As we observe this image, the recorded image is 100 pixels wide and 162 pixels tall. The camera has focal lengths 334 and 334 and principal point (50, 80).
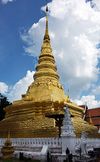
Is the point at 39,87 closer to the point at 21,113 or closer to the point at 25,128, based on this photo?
the point at 21,113

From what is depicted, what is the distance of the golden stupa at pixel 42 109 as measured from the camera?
23203mm

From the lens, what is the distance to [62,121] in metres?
21.2

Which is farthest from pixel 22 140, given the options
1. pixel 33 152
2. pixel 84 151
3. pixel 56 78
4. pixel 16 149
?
pixel 56 78


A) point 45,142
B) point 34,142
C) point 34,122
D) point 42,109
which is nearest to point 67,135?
point 45,142

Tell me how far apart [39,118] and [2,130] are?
3.43 meters

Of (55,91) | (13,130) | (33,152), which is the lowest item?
(33,152)

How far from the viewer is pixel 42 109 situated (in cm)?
2494

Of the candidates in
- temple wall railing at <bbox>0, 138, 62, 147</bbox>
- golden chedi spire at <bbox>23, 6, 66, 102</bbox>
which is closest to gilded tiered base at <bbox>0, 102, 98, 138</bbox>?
temple wall railing at <bbox>0, 138, 62, 147</bbox>

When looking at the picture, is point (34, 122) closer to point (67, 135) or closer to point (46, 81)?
point (67, 135)

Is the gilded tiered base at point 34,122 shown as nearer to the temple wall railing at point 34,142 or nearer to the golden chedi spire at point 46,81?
the temple wall railing at point 34,142

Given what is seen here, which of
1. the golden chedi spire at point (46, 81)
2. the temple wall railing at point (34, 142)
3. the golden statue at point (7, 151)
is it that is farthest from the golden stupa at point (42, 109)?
the golden statue at point (7, 151)

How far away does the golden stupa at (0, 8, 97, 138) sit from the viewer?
76.1 feet

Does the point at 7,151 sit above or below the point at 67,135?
below

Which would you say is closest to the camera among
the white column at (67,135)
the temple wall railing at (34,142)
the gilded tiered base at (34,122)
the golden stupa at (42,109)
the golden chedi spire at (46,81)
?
the white column at (67,135)
